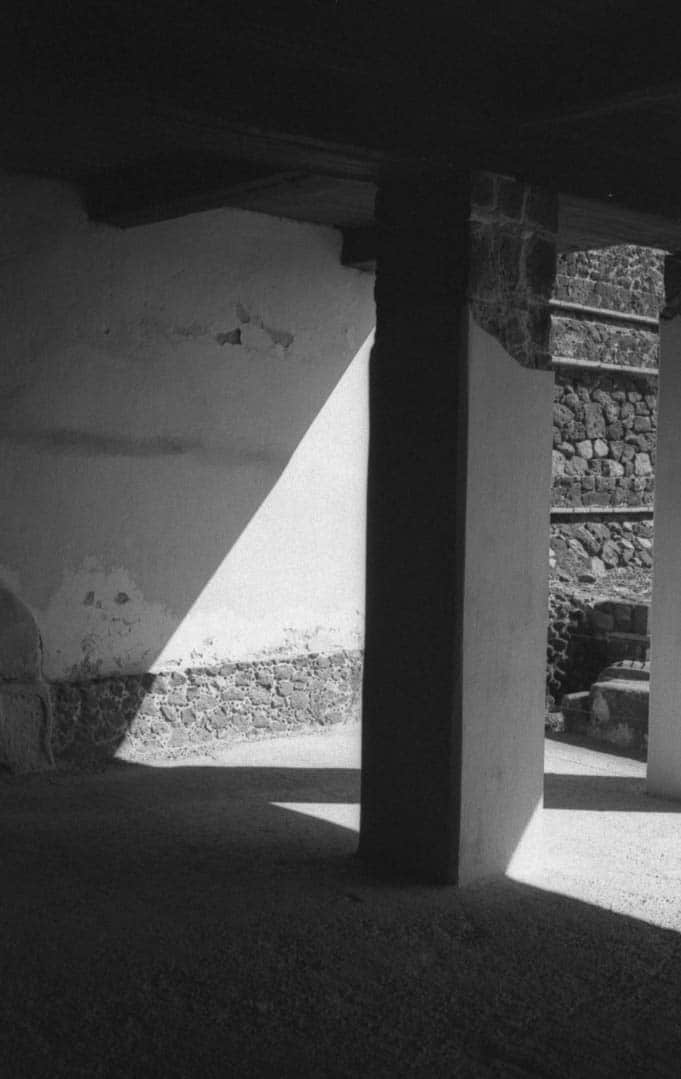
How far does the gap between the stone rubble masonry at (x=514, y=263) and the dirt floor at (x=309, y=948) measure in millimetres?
2081

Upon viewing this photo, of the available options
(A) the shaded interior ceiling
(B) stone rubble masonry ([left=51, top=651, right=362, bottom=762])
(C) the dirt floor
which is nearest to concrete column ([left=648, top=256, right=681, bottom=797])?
(C) the dirt floor

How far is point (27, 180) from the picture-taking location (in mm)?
6406

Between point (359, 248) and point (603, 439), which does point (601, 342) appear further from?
point (359, 248)

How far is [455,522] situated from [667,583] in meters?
2.19

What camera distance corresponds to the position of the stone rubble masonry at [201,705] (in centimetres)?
676

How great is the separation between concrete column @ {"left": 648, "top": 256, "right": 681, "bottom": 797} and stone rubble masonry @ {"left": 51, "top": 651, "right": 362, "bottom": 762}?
7.31ft

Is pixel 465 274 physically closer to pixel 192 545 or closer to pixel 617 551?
pixel 192 545

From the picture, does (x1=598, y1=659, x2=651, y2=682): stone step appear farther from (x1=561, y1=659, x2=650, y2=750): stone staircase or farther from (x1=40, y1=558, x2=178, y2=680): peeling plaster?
(x1=40, y1=558, x2=178, y2=680): peeling plaster

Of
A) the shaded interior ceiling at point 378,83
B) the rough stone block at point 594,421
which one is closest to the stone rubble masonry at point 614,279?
the rough stone block at point 594,421

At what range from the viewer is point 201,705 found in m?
7.32

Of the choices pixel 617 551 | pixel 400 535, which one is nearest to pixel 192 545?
pixel 400 535

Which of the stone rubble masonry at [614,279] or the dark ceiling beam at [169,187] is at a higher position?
the stone rubble masonry at [614,279]

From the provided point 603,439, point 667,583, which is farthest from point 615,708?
point 603,439

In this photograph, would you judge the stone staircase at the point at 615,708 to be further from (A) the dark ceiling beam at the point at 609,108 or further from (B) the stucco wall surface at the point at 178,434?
(A) the dark ceiling beam at the point at 609,108
